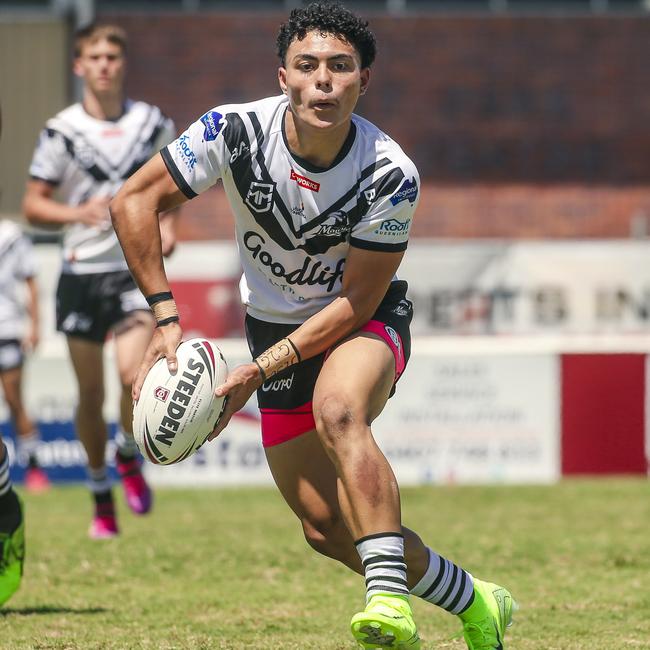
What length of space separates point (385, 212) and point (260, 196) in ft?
1.46

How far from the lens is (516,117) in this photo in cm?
1828

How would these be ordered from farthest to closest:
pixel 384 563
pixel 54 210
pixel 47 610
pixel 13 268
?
pixel 13 268
pixel 54 210
pixel 47 610
pixel 384 563

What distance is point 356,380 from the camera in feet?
15.0

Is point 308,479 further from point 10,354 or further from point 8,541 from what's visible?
point 10,354

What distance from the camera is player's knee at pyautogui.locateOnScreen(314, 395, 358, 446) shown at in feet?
14.6

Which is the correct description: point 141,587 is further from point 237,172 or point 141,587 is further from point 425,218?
point 425,218

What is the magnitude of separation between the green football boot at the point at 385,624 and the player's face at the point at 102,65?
448cm

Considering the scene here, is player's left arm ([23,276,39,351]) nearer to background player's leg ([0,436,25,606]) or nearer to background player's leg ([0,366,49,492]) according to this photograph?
background player's leg ([0,366,49,492])

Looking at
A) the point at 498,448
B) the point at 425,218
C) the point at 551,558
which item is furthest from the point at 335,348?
the point at 425,218

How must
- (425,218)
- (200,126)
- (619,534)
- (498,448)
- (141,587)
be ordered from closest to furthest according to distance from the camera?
(200,126) < (141,587) < (619,534) < (498,448) < (425,218)

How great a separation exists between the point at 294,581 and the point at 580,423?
6330 millimetres

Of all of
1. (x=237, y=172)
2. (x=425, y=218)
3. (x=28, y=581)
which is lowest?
(x=28, y=581)

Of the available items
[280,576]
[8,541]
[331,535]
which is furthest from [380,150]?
[280,576]

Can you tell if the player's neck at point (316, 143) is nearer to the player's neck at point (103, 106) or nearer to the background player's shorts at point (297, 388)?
the background player's shorts at point (297, 388)
